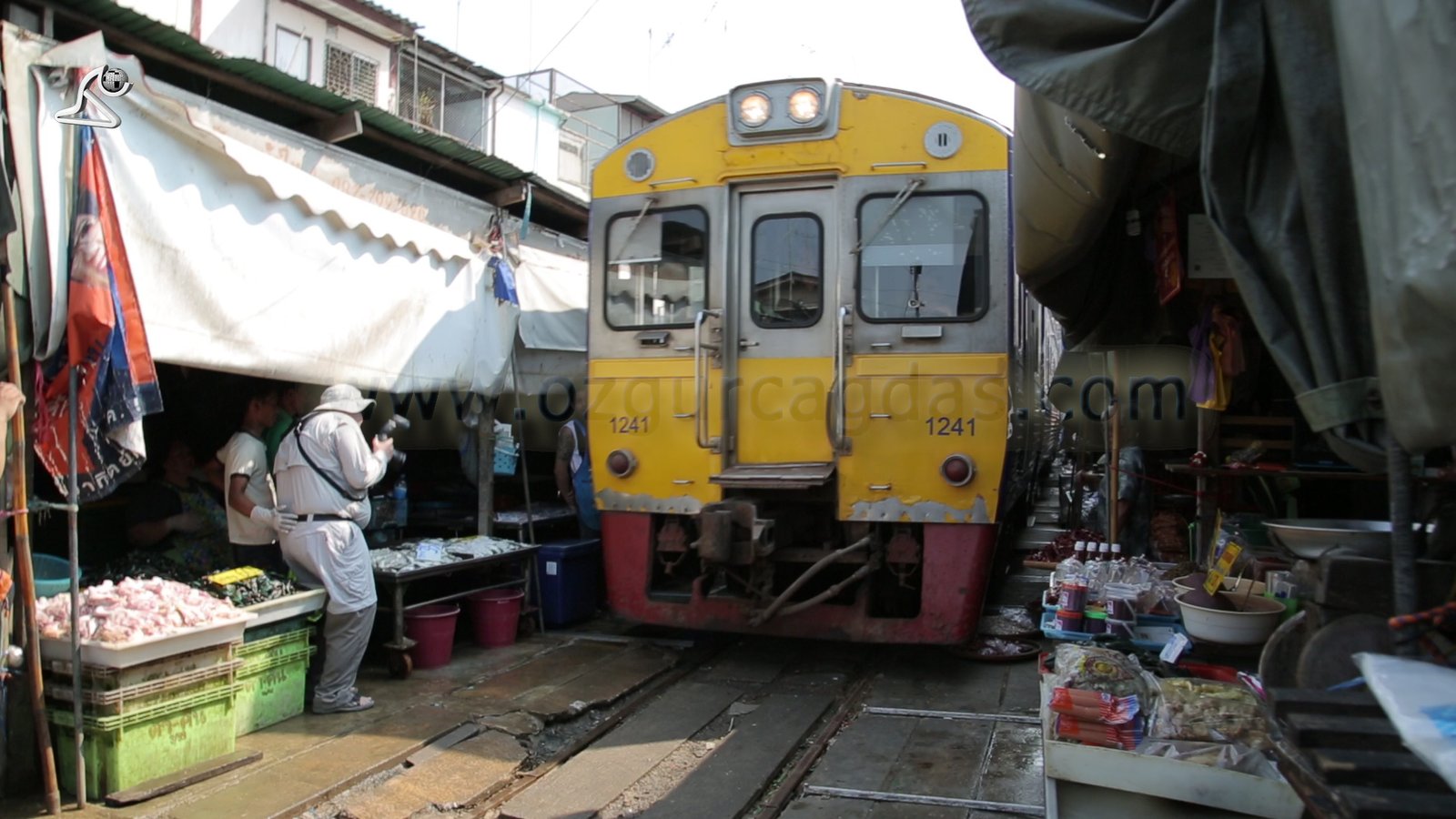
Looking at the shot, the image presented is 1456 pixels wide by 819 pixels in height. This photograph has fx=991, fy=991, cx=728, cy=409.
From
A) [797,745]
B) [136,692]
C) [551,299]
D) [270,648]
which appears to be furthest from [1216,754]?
[551,299]

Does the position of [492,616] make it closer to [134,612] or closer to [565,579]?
[565,579]

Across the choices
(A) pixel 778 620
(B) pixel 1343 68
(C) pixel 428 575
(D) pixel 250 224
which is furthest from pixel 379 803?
(B) pixel 1343 68

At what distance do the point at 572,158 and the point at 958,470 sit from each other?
17.7 meters

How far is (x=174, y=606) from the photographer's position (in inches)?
179

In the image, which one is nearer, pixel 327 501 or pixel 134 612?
pixel 134 612

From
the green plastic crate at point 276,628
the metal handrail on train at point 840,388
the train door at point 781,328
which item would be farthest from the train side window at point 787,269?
the green plastic crate at point 276,628

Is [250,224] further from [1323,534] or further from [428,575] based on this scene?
[1323,534]

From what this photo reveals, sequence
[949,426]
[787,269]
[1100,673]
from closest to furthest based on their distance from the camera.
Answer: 1. [1100,673]
2. [949,426]
3. [787,269]

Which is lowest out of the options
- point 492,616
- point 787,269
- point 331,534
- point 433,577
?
point 492,616

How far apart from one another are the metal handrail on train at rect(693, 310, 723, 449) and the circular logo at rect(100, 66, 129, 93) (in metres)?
3.27

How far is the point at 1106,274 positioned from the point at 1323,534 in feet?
6.94

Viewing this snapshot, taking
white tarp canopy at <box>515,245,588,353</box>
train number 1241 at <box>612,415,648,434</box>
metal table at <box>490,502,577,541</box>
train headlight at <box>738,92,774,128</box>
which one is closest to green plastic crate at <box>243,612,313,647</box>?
train number 1241 at <box>612,415,648,434</box>

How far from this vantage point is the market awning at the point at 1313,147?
1.21m

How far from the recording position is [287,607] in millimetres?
5152
